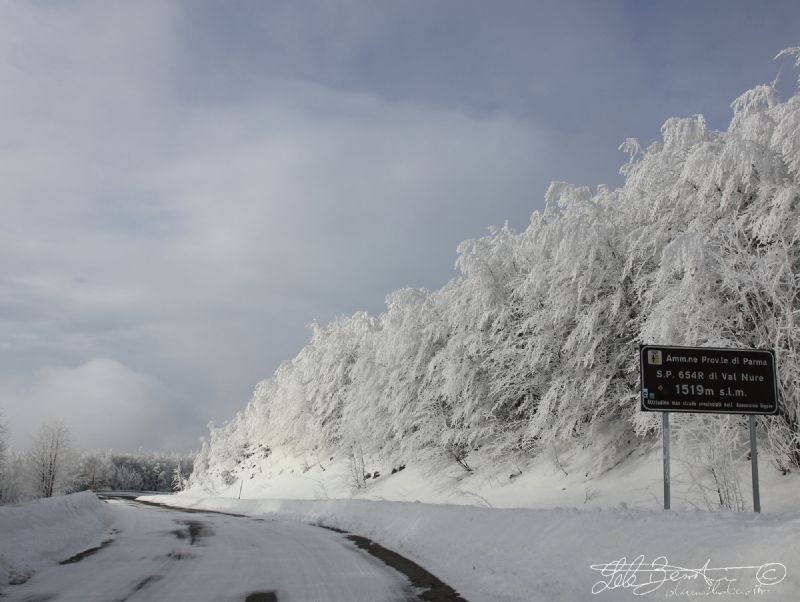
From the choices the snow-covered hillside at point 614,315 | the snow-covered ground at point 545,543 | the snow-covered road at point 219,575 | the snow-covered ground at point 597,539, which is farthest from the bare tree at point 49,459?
the snow-covered road at point 219,575

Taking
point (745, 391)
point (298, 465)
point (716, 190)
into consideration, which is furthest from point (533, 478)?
point (298, 465)

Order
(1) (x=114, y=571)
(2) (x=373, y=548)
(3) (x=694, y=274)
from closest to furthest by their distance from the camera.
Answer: (1) (x=114, y=571)
(2) (x=373, y=548)
(3) (x=694, y=274)

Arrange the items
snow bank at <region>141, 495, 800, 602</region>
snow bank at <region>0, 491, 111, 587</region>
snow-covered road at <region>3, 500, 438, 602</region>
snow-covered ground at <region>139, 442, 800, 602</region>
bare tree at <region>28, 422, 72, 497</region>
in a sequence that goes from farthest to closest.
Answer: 1. bare tree at <region>28, 422, 72, 497</region>
2. snow bank at <region>0, 491, 111, 587</region>
3. snow-covered road at <region>3, 500, 438, 602</region>
4. snow-covered ground at <region>139, 442, 800, 602</region>
5. snow bank at <region>141, 495, 800, 602</region>

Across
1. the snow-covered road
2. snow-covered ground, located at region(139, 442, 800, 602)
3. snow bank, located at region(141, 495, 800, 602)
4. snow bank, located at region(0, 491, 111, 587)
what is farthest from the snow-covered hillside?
snow bank, located at region(0, 491, 111, 587)

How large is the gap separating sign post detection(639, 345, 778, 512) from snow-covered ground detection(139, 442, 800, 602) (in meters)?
1.67

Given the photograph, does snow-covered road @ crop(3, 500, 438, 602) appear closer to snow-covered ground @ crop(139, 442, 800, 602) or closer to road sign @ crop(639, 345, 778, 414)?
snow-covered ground @ crop(139, 442, 800, 602)

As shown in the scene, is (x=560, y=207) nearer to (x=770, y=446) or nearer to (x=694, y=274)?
(x=694, y=274)

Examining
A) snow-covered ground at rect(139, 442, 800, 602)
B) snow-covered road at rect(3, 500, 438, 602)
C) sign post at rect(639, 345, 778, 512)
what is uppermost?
sign post at rect(639, 345, 778, 512)

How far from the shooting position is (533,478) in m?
22.4

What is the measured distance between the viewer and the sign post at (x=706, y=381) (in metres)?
9.71

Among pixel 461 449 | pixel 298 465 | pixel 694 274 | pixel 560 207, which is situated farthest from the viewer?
pixel 298 465

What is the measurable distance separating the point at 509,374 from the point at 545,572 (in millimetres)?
14526

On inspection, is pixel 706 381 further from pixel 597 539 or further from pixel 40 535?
pixel 40 535

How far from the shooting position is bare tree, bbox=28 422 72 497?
77250 millimetres
